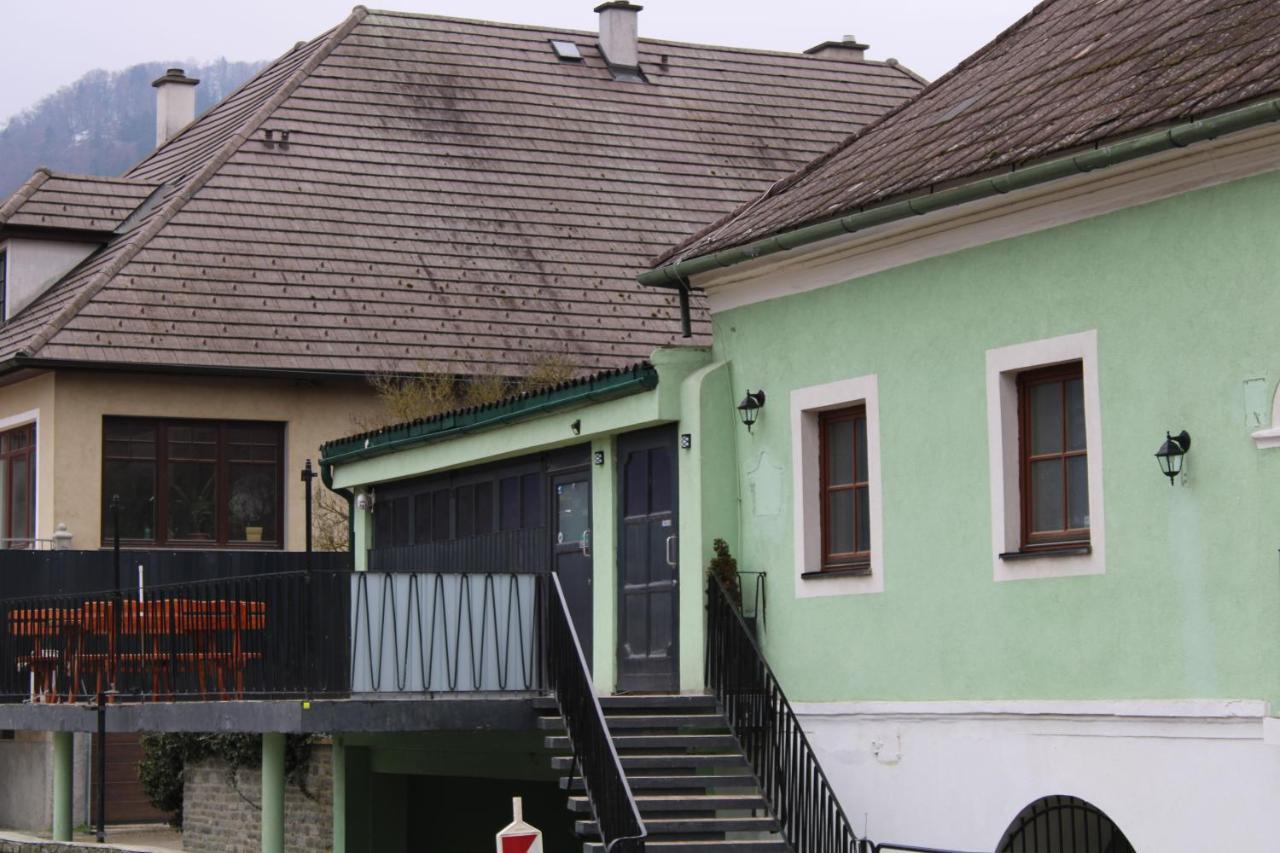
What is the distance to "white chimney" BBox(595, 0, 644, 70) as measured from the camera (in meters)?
39.2

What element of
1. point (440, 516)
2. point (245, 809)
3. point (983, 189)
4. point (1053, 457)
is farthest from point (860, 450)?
point (245, 809)

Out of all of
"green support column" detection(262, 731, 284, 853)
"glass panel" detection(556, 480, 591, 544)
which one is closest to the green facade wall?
"glass panel" detection(556, 480, 591, 544)

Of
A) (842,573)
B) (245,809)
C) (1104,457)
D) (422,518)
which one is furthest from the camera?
(245,809)

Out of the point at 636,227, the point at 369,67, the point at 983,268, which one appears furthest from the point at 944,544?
the point at 369,67

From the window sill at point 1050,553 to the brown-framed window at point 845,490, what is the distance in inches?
70.0

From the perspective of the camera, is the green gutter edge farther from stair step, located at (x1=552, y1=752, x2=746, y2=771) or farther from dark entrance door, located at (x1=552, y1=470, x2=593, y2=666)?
stair step, located at (x1=552, y1=752, x2=746, y2=771)

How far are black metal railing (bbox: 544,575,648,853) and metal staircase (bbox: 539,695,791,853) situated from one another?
13 centimetres

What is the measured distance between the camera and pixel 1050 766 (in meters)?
14.6

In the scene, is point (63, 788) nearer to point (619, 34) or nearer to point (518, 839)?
point (518, 839)

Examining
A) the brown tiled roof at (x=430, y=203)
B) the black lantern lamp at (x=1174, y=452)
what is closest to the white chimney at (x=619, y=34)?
the brown tiled roof at (x=430, y=203)

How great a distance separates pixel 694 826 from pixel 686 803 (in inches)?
7.8

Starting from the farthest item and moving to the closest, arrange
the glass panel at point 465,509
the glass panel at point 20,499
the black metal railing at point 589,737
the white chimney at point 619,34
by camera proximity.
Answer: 1. the white chimney at point 619,34
2. the glass panel at point 20,499
3. the glass panel at point 465,509
4. the black metal railing at point 589,737

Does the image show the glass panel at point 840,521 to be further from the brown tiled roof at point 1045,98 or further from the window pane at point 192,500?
the window pane at point 192,500

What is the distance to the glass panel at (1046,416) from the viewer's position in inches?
594
